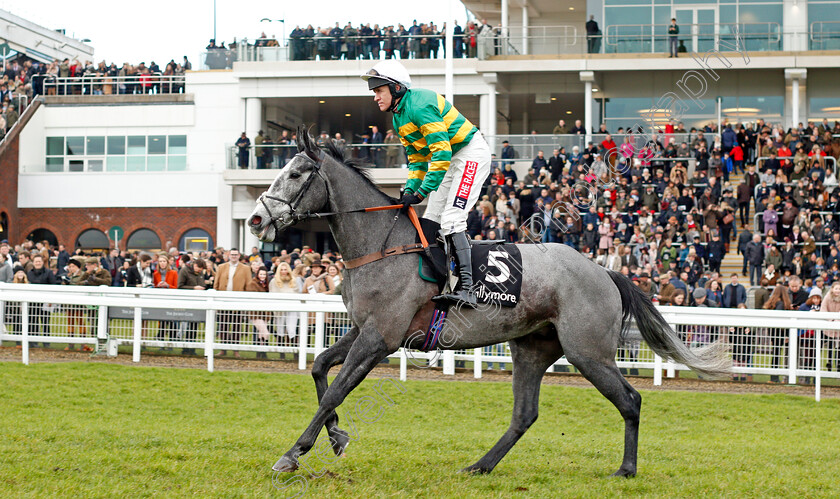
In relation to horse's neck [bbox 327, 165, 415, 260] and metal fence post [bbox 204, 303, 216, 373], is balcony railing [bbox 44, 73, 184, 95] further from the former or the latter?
horse's neck [bbox 327, 165, 415, 260]

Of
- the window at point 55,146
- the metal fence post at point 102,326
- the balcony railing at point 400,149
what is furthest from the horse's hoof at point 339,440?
the window at point 55,146

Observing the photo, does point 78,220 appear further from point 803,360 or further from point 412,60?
point 803,360

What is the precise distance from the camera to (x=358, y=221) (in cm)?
557

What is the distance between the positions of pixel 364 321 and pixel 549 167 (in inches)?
581

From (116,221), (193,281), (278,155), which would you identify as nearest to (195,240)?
(116,221)

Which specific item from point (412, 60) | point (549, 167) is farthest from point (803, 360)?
point (412, 60)

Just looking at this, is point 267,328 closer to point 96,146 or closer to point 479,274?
point 479,274

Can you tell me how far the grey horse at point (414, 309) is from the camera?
5.36 m

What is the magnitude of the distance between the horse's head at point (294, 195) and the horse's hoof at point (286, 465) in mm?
1241

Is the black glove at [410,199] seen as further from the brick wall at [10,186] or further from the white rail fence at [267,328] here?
the brick wall at [10,186]

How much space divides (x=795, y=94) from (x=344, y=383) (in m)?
22.9

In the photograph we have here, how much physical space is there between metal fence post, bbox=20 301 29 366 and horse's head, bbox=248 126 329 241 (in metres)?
6.45

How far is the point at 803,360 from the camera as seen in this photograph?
10328mm

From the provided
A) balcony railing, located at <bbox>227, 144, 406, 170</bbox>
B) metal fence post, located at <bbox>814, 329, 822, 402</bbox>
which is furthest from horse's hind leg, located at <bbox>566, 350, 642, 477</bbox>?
balcony railing, located at <bbox>227, 144, 406, 170</bbox>
